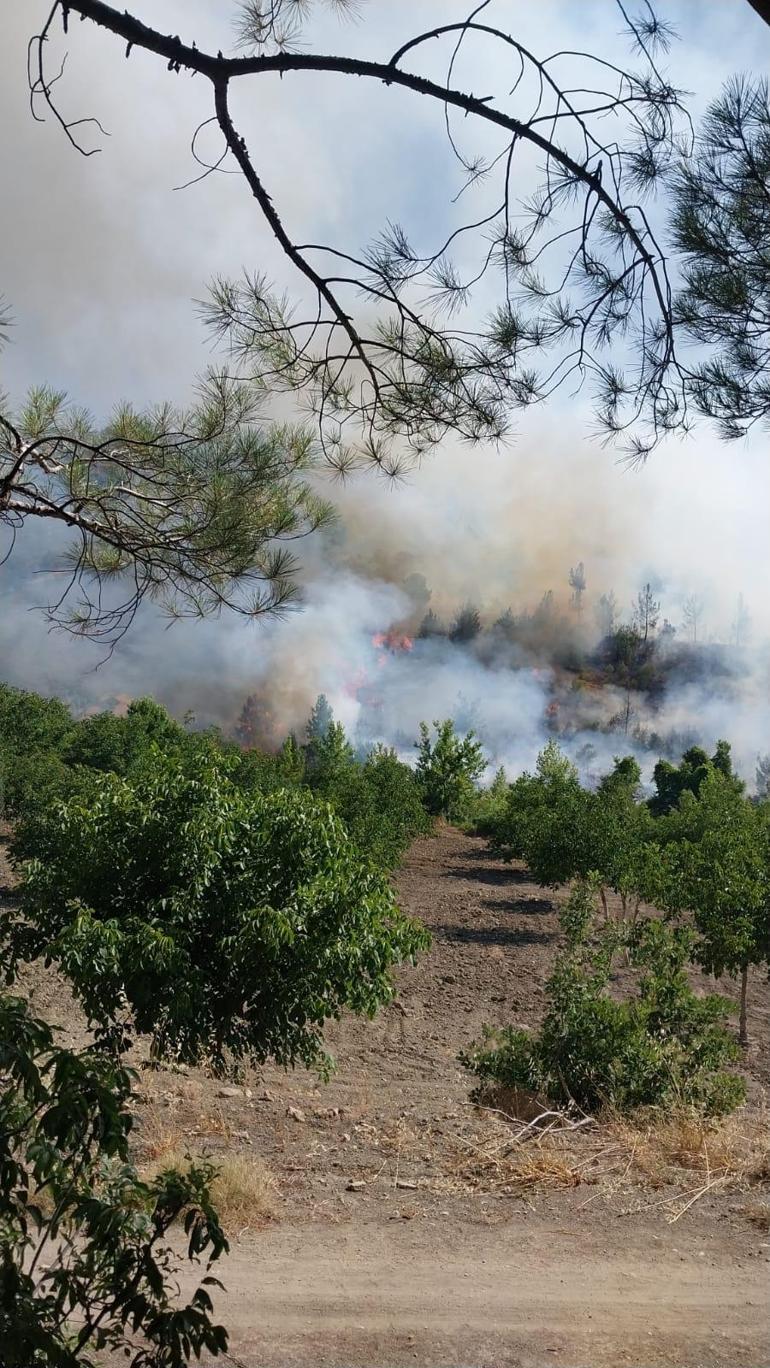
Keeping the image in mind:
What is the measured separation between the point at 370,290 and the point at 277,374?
0.80 m

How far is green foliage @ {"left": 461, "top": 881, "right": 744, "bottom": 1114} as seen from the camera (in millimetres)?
7602

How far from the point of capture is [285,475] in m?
5.15

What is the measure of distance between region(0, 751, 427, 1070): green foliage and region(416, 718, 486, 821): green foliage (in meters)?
32.7

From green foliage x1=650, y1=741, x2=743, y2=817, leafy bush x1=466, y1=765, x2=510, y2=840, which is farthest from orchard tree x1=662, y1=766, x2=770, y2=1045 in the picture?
green foliage x1=650, y1=741, x2=743, y2=817

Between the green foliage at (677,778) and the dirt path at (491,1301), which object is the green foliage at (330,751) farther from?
the dirt path at (491,1301)

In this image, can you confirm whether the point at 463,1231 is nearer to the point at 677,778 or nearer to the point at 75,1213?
the point at 75,1213

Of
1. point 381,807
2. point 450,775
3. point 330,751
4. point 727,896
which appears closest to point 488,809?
point 450,775

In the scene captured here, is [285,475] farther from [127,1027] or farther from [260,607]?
[127,1027]

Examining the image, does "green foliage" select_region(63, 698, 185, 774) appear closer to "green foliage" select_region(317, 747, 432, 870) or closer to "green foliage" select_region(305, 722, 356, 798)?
"green foliage" select_region(317, 747, 432, 870)

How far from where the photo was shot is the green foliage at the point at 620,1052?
7602 mm

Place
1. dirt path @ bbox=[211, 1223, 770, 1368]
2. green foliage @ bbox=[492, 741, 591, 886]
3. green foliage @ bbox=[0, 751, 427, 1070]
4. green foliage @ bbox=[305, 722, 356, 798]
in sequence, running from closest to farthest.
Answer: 1. dirt path @ bbox=[211, 1223, 770, 1368]
2. green foliage @ bbox=[0, 751, 427, 1070]
3. green foliage @ bbox=[492, 741, 591, 886]
4. green foliage @ bbox=[305, 722, 356, 798]

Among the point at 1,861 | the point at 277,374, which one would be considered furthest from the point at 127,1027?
the point at 1,861

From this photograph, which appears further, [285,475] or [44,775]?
[44,775]

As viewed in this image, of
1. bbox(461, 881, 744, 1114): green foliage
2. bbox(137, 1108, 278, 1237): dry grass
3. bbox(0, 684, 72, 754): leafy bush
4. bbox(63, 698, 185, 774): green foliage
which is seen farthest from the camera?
bbox(0, 684, 72, 754): leafy bush
